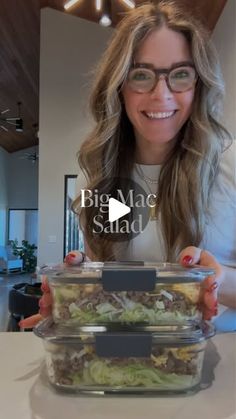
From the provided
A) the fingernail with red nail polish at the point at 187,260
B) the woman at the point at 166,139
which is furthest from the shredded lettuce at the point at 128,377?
A: the woman at the point at 166,139

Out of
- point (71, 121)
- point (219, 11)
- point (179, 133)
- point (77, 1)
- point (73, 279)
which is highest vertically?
point (77, 1)

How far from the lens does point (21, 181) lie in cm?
1178

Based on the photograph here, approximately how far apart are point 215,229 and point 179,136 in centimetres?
22

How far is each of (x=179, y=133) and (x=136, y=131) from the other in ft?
0.31

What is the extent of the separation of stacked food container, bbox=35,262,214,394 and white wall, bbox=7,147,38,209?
450 inches

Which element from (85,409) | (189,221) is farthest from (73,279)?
(189,221)

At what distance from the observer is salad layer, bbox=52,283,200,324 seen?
486mm

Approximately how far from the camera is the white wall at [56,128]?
4.47m

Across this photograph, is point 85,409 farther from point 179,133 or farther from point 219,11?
point 219,11

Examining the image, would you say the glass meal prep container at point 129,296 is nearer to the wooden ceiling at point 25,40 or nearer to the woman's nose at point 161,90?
the woman's nose at point 161,90

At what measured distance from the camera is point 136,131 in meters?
0.89

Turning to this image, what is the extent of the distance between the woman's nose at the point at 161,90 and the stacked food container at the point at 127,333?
39 centimetres

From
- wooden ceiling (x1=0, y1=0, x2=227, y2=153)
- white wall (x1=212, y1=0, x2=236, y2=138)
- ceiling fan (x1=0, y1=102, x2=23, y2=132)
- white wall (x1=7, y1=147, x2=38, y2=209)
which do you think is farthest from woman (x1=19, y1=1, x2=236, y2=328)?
white wall (x1=7, y1=147, x2=38, y2=209)

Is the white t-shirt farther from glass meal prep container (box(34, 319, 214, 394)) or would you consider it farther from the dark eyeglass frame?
glass meal prep container (box(34, 319, 214, 394))
